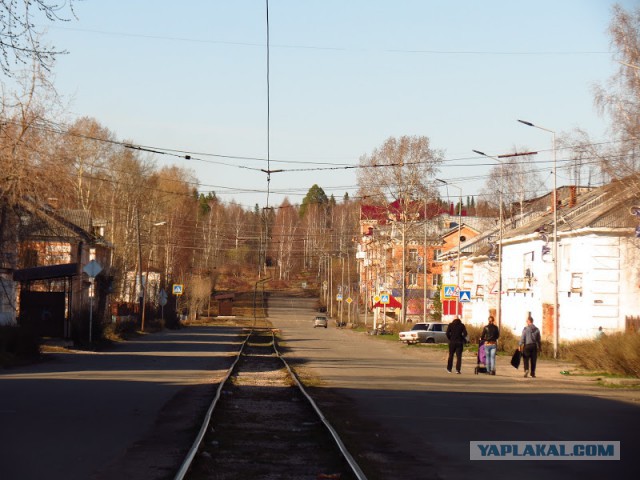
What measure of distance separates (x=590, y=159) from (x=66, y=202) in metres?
21.5

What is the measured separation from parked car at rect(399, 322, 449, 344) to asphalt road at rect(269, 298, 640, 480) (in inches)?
902

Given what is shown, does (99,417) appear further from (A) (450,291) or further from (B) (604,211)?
(A) (450,291)

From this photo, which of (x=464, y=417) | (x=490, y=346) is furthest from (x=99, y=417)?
(x=490, y=346)

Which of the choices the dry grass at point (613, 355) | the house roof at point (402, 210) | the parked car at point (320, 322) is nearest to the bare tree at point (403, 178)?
the house roof at point (402, 210)

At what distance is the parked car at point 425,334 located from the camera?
54969mm

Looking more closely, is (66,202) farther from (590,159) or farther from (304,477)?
(304,477)

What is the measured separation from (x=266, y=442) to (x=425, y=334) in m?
43.3

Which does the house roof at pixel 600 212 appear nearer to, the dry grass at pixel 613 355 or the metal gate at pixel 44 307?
the dry grass at pixel 613 355

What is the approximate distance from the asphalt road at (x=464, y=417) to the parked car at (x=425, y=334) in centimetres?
2290

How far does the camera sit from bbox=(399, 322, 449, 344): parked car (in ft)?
180

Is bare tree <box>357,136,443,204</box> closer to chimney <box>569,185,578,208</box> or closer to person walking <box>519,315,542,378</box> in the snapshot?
chimney <box>569,185,578,208</box>

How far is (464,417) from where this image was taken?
53.3 feet

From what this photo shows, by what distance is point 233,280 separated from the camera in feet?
461

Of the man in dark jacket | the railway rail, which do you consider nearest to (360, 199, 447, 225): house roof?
the man in dark jacket
